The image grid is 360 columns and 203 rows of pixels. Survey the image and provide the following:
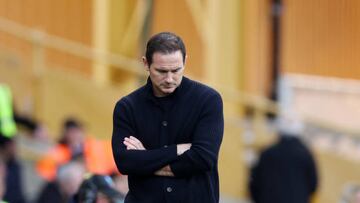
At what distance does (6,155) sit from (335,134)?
6110 millimetres

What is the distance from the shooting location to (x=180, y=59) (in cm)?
523

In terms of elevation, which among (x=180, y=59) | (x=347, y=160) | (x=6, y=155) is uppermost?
(x=180, y=59)

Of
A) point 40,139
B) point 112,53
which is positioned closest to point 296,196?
point 40,139

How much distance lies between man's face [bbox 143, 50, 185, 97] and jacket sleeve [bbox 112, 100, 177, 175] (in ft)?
0.80

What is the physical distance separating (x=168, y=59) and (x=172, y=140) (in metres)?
0.42

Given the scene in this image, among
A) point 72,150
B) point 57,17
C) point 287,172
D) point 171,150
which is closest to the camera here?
point 171,150

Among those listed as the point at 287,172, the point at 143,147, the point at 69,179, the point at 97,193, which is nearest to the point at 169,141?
the point at 143,147

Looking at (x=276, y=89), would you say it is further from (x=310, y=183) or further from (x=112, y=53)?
(x=310, y=183)

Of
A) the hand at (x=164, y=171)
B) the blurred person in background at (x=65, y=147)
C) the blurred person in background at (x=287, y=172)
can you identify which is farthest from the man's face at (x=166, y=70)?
the blurred person in background at (x=65, y=147)

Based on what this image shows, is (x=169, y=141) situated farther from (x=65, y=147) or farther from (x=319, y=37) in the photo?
(x=319, y=37)

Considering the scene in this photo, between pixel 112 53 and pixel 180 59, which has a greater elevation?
pixel 180 59

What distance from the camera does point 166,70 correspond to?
522 centimetres

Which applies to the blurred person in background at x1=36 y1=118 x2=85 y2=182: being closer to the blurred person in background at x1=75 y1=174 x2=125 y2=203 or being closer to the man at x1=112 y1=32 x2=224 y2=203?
the blurred person in background at x1=75 y1=174 x2=125 y2=203

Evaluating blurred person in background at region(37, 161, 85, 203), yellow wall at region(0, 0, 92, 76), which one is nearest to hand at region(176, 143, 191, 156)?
blurred person in background at region(37, 161, 85, 203)
